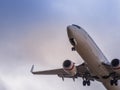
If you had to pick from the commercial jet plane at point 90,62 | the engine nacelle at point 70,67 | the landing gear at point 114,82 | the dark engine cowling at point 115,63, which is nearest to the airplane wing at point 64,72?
the commercial jet plane at point 90,62

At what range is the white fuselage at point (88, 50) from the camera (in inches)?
1794

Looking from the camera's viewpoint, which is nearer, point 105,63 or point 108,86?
point 105,63

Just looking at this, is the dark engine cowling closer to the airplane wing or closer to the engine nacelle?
the engine nacelle

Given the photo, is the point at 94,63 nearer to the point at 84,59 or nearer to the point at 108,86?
the point at 84,59

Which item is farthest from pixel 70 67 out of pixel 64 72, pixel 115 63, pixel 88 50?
pixel 64 72

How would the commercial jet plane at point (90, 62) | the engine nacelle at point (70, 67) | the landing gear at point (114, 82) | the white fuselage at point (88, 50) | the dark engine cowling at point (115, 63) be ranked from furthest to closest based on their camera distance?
the landing gear at point (114, 82) → the engine nacelle at point (70, 67) → the dark engine cowling at point (115, 63) → the commercial jet plane at point (90, 62) → the white fuselage at point (88, 50)

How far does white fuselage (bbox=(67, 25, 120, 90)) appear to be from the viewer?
1794 inches

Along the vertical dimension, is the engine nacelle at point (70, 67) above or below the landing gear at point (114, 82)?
above

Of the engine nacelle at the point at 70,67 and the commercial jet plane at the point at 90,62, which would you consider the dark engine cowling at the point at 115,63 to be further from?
the engine nacelle at the point at 70,67

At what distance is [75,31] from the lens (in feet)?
150

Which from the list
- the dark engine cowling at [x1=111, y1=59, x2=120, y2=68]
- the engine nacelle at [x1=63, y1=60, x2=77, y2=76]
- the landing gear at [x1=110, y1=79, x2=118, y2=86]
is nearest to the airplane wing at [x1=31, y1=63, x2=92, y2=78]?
the engine nacelle at [x1=63, y1=60, x2=77, y2=76]

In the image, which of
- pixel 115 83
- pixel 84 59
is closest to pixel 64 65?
pixel 84 59

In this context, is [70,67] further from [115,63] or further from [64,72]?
[64,72]

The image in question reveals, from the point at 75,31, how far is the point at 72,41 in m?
1.12
